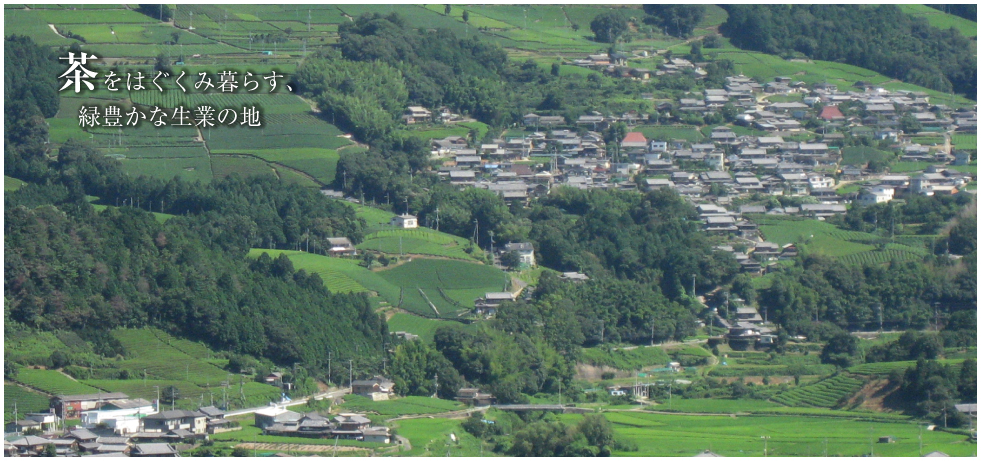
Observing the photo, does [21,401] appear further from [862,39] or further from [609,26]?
[862,39]

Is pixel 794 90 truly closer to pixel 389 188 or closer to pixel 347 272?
pixel 389 188

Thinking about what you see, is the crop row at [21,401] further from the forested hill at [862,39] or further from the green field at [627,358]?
the forested hill at [862,39]

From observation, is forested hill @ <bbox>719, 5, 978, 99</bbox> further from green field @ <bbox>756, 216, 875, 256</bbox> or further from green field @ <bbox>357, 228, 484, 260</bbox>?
green field @ <bbox>357, 228, 484, 260</bbox>

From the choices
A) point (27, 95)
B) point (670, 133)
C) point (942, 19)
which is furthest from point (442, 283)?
point (942, 19)

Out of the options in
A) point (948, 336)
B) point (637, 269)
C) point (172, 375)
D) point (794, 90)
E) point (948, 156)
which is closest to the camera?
point (172, 375)

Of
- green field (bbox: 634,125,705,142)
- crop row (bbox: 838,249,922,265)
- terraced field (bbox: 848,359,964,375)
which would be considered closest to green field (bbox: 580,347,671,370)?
terraced field (bbox: 848,359,964,375)

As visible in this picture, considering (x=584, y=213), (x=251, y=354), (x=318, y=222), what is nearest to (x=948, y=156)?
(x=584, y=213)

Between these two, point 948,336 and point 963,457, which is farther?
point 948,336
